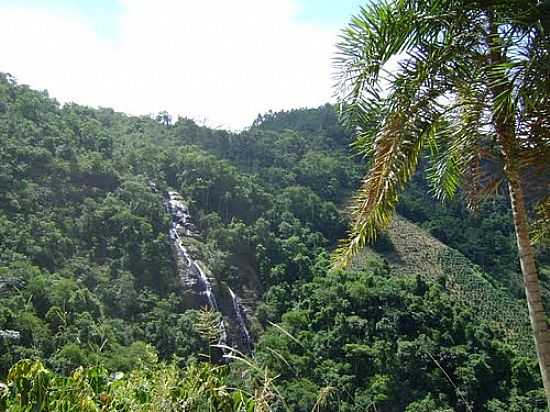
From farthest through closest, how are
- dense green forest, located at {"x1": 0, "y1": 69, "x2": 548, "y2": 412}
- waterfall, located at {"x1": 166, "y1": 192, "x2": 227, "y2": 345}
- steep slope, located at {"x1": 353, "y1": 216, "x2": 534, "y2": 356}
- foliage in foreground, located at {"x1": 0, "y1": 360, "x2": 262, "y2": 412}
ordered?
steep slope, located at {"x1": 353, "y1": 216, "x2": 534, "y2": 356} → waterfall, located at {"x1": 166, "y1": 192, "x2": 227, "y2": 345} → dense green forest, located at {"x1": 0, "y1": 69, "x2": 548, "y2": 412} → foliage in foreground, located at {"x1": 0, "y1": 360, "x2": 262, "y2": 412}

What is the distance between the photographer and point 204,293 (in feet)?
99.1

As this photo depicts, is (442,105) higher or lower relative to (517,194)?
higher

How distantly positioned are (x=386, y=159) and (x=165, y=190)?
3659 centimetres

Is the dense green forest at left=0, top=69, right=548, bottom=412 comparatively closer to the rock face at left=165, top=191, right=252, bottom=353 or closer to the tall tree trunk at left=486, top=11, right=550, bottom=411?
the rock face at left=165, top=191, right=252, bottom=353

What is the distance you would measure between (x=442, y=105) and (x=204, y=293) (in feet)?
89.5

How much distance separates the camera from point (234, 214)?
39688 millimetres

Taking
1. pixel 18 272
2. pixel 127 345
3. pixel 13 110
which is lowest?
pixel 127 345

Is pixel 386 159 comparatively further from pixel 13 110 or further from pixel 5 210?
pixel 13 110

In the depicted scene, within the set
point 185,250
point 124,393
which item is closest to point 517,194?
point 124,393

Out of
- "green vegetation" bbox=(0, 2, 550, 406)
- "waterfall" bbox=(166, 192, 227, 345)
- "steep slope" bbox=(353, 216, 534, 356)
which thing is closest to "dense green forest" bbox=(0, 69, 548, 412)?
"green vegetation" bbox=(0, 2, 550, 406)

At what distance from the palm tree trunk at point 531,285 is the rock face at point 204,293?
23804mm

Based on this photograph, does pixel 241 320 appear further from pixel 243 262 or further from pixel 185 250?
pixel 243 262

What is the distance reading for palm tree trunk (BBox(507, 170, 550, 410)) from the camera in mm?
3084

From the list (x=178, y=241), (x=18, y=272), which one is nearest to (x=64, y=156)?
(x=178, y=241)
